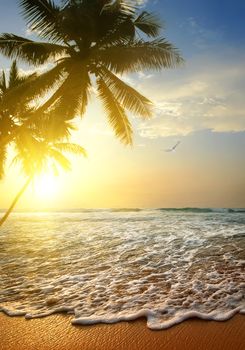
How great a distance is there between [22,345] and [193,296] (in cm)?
275

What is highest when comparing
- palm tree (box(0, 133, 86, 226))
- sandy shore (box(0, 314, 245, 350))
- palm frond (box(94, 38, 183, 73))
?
palm frond (box(94, 38, 183, 73))

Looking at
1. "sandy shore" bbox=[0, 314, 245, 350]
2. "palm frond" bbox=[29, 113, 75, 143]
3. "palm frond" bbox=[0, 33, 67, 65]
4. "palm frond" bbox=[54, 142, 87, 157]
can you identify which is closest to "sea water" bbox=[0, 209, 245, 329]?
"sandy shore" bbox=[0, 314, 245, 350]

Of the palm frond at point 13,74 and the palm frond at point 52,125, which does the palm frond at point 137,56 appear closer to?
the palm frond at point 52,125

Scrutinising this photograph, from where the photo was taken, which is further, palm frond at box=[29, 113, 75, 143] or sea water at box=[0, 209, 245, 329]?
palm frond at box=[29, 113, 75, 143]

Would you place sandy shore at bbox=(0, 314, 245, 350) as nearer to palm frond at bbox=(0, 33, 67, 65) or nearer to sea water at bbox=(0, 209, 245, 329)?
sea water at bbox=(0, 209, 245, 329)

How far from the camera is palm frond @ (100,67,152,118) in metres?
13.2

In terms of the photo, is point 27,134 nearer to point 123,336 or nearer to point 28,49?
point 28,49

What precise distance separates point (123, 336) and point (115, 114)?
10.6 m

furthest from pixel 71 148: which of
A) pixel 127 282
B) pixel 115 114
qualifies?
pixel 127 282

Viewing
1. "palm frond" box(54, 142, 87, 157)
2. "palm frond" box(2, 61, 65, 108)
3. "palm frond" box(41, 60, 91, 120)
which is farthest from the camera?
"palm frond" box(54, 142, 87, 157)

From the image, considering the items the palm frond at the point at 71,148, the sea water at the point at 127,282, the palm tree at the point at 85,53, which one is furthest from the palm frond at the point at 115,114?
the palm frond at the point at 71,148

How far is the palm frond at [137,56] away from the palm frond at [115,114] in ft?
3.32

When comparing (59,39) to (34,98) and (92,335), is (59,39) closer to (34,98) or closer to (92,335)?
(34,98)

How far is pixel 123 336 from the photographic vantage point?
4.02 m
